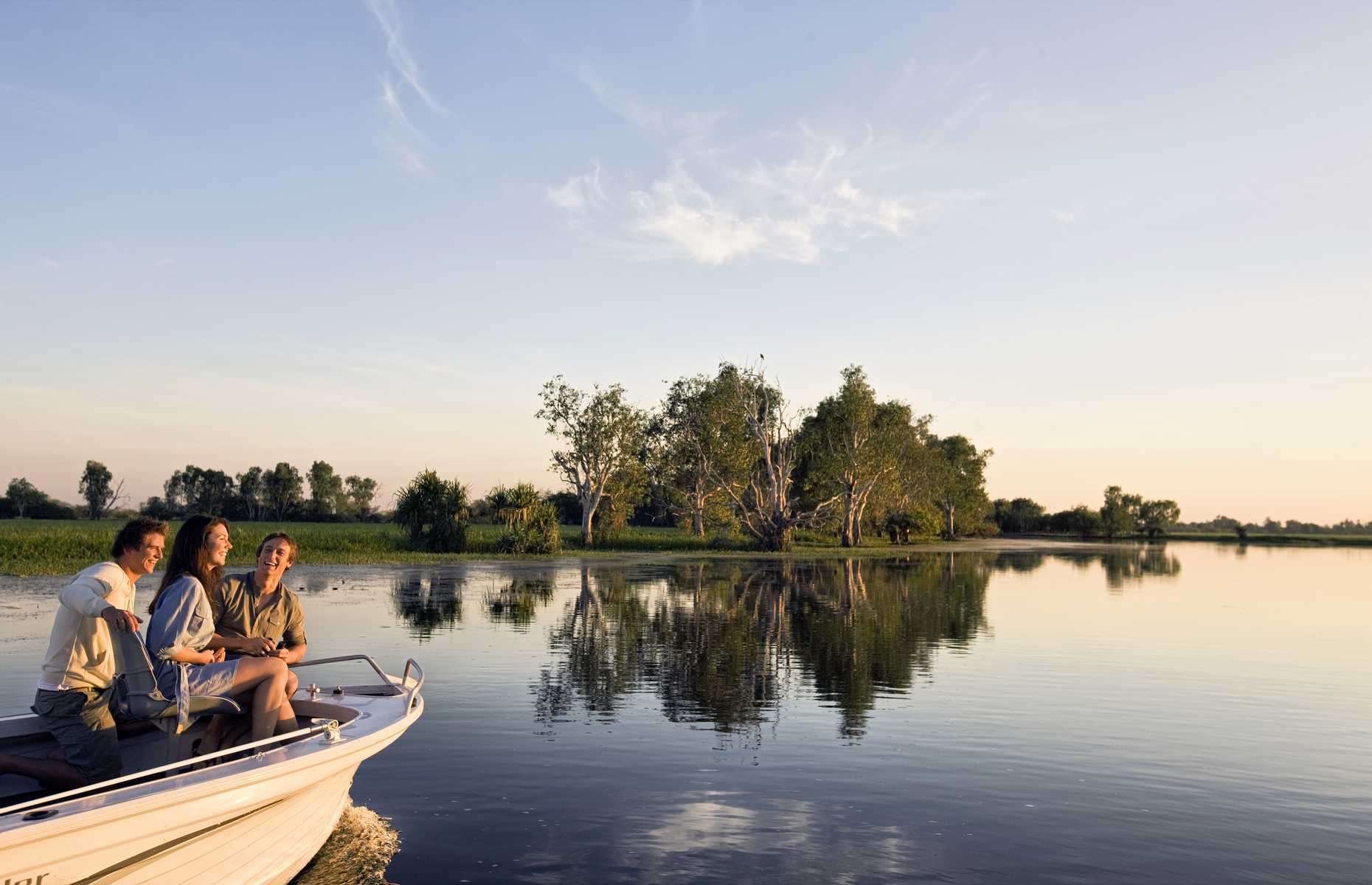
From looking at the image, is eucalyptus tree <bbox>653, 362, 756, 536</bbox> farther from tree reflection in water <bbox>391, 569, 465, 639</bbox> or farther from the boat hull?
the boat hull

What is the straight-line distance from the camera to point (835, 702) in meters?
13.6

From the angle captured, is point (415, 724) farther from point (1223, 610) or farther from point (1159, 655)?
point (1223, 610)

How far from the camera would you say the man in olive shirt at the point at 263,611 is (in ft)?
24.8

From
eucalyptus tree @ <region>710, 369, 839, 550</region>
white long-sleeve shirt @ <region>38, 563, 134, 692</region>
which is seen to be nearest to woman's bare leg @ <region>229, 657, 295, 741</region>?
white long-sleeve shirt @ <region>38, 563, 134, 692</region>

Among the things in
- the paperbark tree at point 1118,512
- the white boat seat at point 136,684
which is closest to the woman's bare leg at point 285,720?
the white boat seat at point 136,684

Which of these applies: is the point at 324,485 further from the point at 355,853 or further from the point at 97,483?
the point at 355,853

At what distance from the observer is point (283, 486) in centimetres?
13212

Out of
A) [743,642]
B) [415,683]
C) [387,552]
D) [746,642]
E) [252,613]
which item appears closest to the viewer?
[252,613]

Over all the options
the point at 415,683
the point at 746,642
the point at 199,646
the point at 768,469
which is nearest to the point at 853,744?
the point at 415,683

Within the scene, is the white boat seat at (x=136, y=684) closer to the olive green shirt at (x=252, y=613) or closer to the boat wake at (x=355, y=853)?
the olive green shirt at (x=252, y=613)

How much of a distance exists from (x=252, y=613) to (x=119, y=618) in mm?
1611

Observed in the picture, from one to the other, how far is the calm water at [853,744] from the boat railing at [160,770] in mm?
1116

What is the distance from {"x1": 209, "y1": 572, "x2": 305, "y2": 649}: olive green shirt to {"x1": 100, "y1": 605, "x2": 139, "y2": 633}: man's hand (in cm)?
112

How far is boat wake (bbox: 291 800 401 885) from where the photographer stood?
22.9ft
